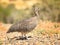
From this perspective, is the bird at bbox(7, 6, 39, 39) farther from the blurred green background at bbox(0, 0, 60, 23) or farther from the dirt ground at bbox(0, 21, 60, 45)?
the blurred green background at bbox(0, 0, 60, 23)

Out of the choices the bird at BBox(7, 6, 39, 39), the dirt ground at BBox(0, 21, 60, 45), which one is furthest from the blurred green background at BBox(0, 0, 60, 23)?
the bird at BBox(7, 6, 39, 39)

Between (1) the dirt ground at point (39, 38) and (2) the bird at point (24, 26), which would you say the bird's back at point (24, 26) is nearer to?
(2) the bird at point (24, 26)

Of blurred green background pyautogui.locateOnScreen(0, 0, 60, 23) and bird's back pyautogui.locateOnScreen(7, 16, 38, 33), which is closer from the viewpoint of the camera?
bird's back pyautogui.locateOnScreen(7, 16, 38, 33)

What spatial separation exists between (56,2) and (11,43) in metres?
10.4

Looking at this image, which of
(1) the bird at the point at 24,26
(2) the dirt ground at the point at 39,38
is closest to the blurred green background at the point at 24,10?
(2) the dirt ground at the point at 39,38

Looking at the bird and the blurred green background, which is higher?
the bird

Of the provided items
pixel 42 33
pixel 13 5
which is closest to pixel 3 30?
pixel 42 33

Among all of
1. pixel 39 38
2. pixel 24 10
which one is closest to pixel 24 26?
pixel 39 38

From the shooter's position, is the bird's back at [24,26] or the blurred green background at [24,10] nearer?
the bird's back at [24,26]

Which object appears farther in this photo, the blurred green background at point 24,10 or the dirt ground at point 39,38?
the blurred green background at point 24,10

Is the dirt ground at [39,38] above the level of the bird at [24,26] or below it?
below

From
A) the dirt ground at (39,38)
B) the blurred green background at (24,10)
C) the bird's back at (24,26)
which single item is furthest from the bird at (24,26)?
the blurred green background at (24,10)

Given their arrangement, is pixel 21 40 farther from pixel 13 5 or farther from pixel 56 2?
pixel 13 5

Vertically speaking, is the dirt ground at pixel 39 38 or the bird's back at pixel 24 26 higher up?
the bird's back at pixel 24 26
